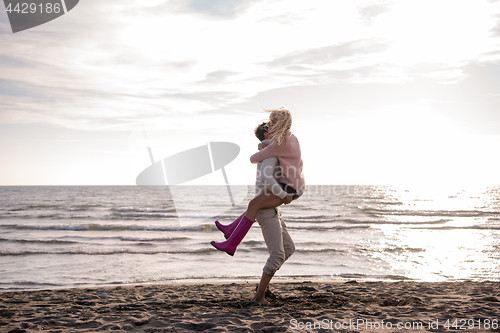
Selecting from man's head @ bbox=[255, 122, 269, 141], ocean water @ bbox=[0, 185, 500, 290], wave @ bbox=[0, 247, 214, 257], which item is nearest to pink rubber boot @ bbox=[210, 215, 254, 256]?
man's head @ bbox=[255, 122, 269, 141]

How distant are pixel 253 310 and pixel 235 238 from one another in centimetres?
80

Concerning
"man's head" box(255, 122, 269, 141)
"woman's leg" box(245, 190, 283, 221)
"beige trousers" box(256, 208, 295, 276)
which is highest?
"man's head" box(255, 122, 269, 141)

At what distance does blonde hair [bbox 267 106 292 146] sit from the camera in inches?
138

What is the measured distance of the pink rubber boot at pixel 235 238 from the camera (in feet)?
11.8

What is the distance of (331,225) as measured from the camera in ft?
53.7

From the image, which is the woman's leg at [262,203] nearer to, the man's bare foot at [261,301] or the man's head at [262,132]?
the man's head at [262,132]

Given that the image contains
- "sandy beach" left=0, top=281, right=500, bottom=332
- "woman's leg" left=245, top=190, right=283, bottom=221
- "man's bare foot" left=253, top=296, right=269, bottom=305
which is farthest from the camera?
"man's bare foot" left=253, top=296, right=269, bottom=305

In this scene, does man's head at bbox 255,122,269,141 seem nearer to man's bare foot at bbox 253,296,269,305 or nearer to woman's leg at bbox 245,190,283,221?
woman's leg at bbox 245,190,283,221

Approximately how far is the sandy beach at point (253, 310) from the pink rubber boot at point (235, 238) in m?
Answer: 0.66

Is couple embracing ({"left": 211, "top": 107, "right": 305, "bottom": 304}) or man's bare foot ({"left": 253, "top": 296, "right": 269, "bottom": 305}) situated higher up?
couple embracing ({"left": 211, "top": 107, "right": 305, "bottom": 304})

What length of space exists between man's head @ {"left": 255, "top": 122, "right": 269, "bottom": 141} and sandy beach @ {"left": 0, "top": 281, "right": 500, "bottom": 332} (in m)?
1.82

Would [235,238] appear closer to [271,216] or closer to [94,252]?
[271,216]

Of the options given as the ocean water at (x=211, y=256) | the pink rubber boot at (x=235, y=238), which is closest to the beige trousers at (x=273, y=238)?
the pink rubber boot at (x=235, y=238)

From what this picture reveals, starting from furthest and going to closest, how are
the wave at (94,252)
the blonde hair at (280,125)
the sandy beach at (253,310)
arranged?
1. the wave at (94,252)
2. the blonde hair at (280,125)
3. the sandy beach at (253,310)
